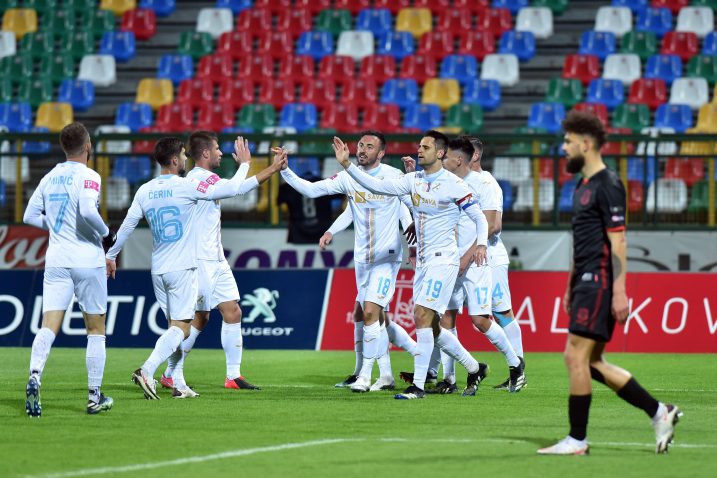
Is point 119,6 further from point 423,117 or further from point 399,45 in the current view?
point 423,117

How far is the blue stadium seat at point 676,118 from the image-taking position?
25.2 metres

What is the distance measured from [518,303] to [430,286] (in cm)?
650

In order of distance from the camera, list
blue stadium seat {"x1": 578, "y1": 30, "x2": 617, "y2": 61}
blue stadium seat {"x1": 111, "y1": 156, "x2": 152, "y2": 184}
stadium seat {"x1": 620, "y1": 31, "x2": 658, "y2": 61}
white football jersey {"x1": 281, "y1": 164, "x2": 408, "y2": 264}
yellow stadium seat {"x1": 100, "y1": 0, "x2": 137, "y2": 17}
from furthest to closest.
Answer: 1. yellow stadium seat {"x1": 100, "y1": 0, "x2": 137, "y2": 17}
2. blue stadium seat {"x1": 578, "y1": 30, "x2": 617, "y2": 61}
3. stadium seat {"x1": 620, "y1": 31, "x2": 658, "y2": 61}
4. blue stadium seat {"x1": 111, "y1": 156, "x2": 152, "y2": 184}
5. white football jersey {"x1": 281, "y1": 164, "x2": 408, "y2": 264}

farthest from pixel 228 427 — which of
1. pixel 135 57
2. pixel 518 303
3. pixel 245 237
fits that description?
pixel 135 57

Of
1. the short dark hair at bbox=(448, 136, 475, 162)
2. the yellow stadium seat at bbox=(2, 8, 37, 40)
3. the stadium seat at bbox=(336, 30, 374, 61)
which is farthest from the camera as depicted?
the yellow stadium seat at bbox=(2, 8, 37, 40)

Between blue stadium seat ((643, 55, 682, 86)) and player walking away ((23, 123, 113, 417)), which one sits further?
blue stadium seat ((643, 55, 682, 86))

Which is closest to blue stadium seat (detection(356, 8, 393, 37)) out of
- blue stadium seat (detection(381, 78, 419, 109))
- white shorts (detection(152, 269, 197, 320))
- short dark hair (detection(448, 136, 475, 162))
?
blue stadium seat (detection(381, 78, 419, 109))

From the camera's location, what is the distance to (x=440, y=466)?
8203 mm

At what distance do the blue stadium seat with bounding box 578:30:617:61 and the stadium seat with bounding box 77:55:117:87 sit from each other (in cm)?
986

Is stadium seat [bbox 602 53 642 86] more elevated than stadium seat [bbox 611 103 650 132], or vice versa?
stadium seat [bbox 602 53 642 86]

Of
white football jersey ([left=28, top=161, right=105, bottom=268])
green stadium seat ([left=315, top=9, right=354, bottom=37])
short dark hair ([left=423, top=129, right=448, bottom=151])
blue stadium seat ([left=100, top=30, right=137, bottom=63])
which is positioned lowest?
white football jersey ([left=28, top=161, right=105, bottom=268])

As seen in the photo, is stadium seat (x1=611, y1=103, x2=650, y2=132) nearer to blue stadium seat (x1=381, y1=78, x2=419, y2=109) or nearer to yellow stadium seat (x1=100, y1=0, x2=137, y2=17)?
blue stadium seat (x1=381, y1=78, x2=419, y2=109)

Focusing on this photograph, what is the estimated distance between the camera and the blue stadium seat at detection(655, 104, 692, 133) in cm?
2523

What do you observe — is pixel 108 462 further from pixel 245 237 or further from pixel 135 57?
pixel 135 57
